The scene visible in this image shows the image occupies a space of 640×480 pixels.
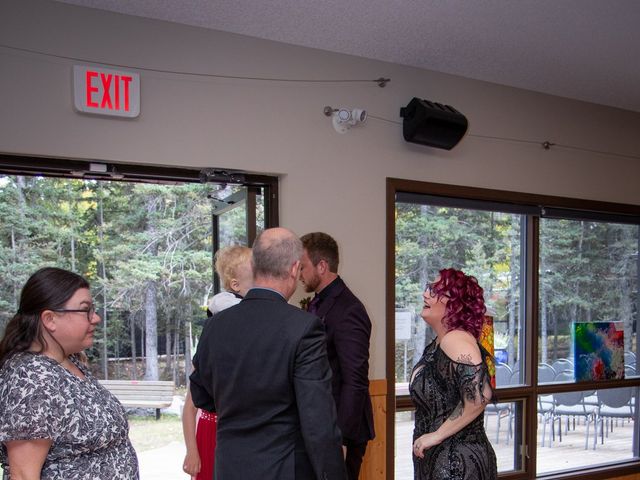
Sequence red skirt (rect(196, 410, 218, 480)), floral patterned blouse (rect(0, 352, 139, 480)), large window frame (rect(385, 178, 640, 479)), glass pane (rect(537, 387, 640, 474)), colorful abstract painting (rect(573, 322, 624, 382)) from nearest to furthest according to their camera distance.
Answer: floral patterned blouse (rect(0, 352, 139, 480)) < red skirt (rect(196, 410, 218, 480)) < large window frame (rect(385, 178, 640, 479)) < glass pane (rect(537, 387, 640, 474)) < colorful abstract painting (rect(573, 322, 624, 382))

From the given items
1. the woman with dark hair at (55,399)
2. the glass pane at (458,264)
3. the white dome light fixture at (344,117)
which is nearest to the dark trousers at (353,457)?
the glass pane at (458,264)

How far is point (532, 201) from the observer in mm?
3998

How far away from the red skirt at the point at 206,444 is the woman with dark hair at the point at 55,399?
2.42ft

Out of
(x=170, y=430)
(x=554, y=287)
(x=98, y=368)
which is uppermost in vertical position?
(x=554, y=287)

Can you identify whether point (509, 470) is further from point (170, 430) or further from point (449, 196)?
point (170, 430)

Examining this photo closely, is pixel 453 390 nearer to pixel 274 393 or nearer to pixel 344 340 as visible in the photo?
pixel 344 340

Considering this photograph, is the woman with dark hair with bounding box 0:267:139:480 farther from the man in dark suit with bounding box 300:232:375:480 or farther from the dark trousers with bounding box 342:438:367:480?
the dark trousers with bounding box 342:438:367:480

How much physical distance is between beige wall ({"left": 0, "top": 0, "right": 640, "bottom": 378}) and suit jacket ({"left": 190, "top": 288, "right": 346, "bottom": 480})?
1.36m

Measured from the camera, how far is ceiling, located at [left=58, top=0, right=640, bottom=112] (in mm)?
2750

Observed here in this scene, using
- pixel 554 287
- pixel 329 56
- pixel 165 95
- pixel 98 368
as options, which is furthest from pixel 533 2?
pixel 98 368

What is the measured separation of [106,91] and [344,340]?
1.53m

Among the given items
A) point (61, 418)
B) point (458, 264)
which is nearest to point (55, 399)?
point (61, 418)

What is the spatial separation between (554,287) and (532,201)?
65cm

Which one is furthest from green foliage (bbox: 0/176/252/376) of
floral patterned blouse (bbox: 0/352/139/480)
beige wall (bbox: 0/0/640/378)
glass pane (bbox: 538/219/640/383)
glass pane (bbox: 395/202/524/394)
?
glass pane (bbox: 538/219/640/383)
